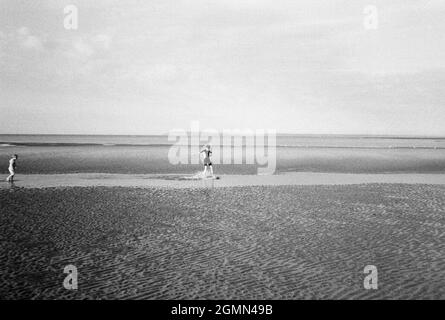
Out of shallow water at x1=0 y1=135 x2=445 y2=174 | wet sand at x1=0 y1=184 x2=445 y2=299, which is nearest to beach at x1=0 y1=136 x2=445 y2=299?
wet sand at x1=0 y1=184 x2=445 y2=299

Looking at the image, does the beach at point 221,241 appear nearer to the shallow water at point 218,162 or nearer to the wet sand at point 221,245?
the wet sand at point 221,245

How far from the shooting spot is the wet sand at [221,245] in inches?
374

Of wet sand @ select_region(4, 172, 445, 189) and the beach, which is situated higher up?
wet sand @ select_region(4, 172, 445, 189)

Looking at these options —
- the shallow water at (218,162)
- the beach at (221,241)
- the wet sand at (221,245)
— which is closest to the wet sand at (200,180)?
the beach at (221,241)

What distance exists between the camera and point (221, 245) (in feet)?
42.6

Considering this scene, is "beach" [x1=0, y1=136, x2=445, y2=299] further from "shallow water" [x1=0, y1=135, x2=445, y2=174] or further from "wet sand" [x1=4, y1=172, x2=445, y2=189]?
"shallow water" [x1=0, y1=135, x2=445, y2=174]

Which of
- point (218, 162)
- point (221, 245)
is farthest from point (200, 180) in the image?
point (218, 162)

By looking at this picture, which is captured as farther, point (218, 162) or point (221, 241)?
point (218, 162)

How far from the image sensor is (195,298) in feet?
A: 29.5

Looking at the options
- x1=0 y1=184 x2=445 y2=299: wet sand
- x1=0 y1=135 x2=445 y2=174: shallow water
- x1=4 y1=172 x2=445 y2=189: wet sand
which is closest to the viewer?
x1=0 y1=184 x2=445 y2=299: wet sand

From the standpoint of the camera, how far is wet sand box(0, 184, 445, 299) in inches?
374

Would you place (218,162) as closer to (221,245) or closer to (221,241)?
(221,241)
